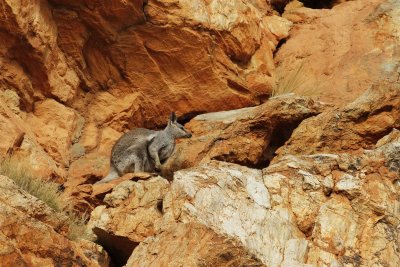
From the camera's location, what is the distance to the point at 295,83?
17109mm

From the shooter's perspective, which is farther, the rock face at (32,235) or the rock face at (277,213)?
the rock face at (277,213)

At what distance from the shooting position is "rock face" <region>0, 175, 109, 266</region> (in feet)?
30.2

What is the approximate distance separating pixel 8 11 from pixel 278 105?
17.2ft

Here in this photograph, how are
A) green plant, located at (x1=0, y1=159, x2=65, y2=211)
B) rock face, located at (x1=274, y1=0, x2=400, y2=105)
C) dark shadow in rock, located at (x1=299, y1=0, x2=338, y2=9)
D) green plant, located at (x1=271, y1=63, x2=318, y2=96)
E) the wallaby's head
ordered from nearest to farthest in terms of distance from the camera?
green plant, located at (x1=0, y1=159, x2=65, y2=211), the wallaby's head, rock face, located at (x1=274, y1=0, x2=400, y2=105), green plant, located at (x1=271, y1=63, x2=318, y2=96), dark shadow in rock, located at (x1=299, y1=0, x2=338, y2=9)

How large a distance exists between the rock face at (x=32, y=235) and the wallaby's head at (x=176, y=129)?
5.65 meters

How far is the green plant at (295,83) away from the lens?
54.7 ft

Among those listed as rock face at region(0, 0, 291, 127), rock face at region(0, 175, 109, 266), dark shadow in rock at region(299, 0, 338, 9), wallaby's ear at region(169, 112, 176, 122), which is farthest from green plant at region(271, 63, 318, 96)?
rock face at region(0, 175, 109, 266)

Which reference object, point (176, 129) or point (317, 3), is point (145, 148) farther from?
point (317, 3)

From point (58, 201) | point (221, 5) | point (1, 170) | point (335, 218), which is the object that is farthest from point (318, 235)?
point (221, 5)

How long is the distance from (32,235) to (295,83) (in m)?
8.98

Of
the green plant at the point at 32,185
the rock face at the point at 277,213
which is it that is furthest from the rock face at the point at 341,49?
the green plant at the point at 32,185

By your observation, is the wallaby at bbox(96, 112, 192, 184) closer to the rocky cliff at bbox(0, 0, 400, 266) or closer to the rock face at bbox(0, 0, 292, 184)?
the rocky cliff at bbox(0, 0, 400, 266)

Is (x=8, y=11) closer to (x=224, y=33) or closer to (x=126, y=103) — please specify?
(x=126, y=103)

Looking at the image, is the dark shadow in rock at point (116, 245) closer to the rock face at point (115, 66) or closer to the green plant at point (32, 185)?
the green plant at point (32, 185)
